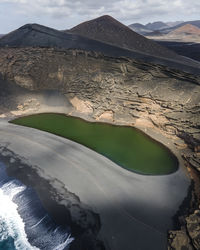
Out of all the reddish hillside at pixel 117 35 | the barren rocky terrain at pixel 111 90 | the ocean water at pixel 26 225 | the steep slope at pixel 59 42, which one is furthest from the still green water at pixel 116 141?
the reddish hillside at pixel 117 35

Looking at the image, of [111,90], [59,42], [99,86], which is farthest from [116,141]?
[59,42]

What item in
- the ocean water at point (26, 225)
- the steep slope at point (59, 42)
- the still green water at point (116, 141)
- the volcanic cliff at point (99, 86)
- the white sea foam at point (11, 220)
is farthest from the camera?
the steep slope at point (59, 42)

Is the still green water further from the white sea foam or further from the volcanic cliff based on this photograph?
the white sea foam

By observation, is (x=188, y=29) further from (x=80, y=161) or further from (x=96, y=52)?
(x=80, y=161)

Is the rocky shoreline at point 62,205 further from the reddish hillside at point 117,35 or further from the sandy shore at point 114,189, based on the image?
the reddish hillside at point 117,35

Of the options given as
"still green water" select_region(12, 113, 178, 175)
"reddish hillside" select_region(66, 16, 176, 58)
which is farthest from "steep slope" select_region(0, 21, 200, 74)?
"still green water" select_region(12, 113, 178, 175)

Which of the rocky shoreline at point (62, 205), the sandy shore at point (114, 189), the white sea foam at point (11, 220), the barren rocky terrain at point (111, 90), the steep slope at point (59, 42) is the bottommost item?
the white sea foam at point (11, 220)

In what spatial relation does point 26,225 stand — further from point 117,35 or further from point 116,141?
point 117,35
